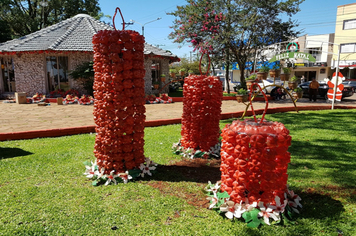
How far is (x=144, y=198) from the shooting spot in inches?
137

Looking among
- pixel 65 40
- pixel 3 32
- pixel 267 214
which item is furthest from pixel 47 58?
pixel 267 214

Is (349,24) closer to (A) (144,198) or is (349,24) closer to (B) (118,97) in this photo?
(B) (118,97)

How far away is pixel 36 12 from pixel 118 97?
3219 cm

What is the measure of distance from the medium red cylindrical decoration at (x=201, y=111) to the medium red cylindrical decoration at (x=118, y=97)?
143 centimetres

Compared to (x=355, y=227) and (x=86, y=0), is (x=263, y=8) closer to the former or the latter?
(x=355, y=227)

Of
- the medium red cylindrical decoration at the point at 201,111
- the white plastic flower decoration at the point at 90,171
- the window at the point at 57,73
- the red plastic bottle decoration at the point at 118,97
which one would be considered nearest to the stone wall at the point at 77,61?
the window at the point at 57,73

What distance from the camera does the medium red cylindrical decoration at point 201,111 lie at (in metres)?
5.25

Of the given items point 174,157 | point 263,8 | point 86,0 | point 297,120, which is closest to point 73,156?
point 174,157

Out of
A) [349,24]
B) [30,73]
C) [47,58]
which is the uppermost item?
[349,24]

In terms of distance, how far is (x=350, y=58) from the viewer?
32125mm

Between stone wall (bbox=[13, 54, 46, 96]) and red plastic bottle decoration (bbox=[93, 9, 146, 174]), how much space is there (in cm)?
1447

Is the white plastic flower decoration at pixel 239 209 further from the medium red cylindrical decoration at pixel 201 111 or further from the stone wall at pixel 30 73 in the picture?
the stone wall at pixel 30 73

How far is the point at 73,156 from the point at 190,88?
2.89 meters

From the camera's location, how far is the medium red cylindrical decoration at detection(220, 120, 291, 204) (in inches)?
111
